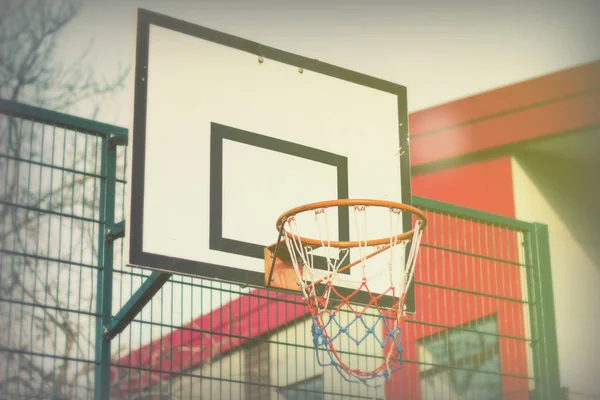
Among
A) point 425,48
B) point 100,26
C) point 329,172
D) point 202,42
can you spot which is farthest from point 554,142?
point 100,26

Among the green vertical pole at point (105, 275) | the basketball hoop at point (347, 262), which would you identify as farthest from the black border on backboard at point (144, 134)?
the green vertical pole at point (105, 275)

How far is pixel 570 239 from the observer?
6957mm

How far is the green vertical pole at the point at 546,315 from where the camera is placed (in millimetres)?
6125

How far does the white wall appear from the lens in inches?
258

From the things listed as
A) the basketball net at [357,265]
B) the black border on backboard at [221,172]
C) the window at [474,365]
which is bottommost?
the window at [474,365]

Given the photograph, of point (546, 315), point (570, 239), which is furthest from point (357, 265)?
point (570, 239)

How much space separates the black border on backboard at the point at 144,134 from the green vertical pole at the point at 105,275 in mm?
433

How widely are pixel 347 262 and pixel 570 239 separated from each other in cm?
302

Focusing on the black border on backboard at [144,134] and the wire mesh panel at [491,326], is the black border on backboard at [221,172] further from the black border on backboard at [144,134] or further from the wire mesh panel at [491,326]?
the wire mesh panel at [491,326]

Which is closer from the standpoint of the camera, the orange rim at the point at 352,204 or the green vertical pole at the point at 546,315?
the orange rim at the point at 352,204

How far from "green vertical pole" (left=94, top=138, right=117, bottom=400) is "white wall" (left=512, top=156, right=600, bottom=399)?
11.0 ft

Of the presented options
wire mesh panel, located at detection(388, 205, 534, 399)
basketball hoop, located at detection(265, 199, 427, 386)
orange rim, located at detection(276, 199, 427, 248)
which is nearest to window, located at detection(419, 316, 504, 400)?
wire mesh panel, located at detection(388, 205, 534, 399)

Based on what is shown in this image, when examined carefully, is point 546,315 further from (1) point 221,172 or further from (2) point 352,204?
(1) point 221,172

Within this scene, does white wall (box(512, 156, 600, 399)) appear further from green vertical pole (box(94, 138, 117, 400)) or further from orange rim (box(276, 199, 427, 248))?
green vertical pole (box(94, 138, 117, 400))
